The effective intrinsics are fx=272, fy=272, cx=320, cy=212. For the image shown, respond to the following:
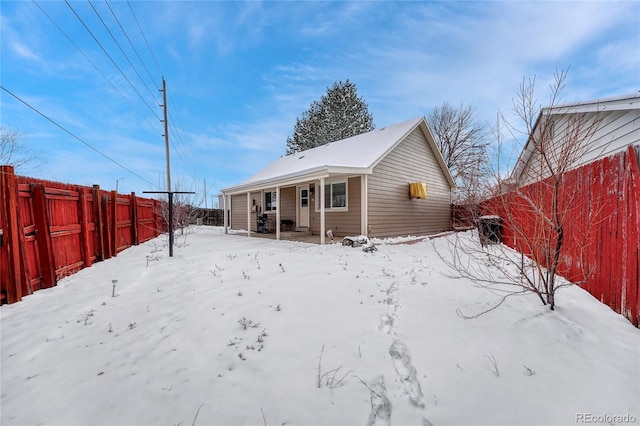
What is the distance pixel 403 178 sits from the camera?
10.8 meters

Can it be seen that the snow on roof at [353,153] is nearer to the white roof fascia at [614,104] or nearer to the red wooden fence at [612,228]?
the white roof fascia at [614,104]

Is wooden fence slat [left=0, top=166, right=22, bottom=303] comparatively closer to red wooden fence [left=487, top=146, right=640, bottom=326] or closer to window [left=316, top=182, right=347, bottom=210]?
red wooden fence [left=487, top=146, right=640, bottom=326]

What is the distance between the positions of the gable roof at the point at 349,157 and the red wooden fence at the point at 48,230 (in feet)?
16.5

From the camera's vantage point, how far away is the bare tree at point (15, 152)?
13.2 metres

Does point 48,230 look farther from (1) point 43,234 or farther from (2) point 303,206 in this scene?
(2) point 303,206

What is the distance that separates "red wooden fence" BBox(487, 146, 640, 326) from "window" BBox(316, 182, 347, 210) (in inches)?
255

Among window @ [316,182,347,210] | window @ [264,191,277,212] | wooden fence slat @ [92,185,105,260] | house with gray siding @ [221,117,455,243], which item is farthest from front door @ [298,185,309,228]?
wooden fence slat @ [92,185,105,260]

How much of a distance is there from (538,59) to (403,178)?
5.38 m

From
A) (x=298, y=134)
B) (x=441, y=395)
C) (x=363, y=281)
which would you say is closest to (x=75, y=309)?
(x=363, y=281)

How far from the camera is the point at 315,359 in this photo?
2.25 m

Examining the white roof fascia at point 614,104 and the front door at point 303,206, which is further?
the front door at point 303,206

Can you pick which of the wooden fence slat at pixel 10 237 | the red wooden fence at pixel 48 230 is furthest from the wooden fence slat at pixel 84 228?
the wooden fence slat at pixel 10 237

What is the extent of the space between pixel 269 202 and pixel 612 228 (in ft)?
Result: 40.2

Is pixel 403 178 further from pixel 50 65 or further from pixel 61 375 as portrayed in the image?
pixel 50 65
